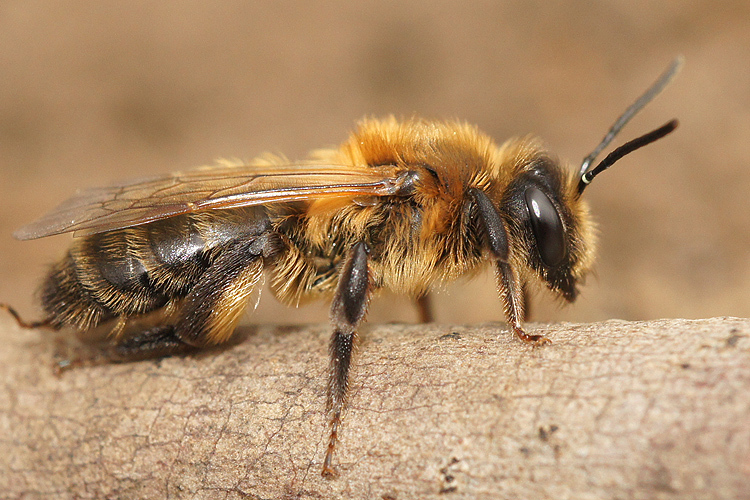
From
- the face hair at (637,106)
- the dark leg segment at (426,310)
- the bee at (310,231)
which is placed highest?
the face hair at (637,106)

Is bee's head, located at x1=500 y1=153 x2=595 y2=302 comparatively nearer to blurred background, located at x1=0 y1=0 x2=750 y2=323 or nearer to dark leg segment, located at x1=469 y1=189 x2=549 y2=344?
dark leg segment, located at x1=469 y1=189 x2=549 y2=344

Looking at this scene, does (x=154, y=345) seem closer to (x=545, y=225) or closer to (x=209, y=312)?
(x=209, y=312)

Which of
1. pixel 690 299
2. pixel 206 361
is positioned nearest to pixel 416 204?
pixel 206 361

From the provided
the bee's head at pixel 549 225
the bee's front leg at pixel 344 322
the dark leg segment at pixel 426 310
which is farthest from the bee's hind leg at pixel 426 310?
the bee's front leg at pixel 344 322

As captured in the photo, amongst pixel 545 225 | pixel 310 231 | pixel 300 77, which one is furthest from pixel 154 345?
pixel 300 77

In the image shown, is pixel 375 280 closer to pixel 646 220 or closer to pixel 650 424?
→ pixel 650 424

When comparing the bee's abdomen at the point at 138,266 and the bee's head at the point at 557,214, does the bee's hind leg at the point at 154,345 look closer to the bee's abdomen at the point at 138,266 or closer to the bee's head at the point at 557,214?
the bee's abdomen at the point at 138,266
